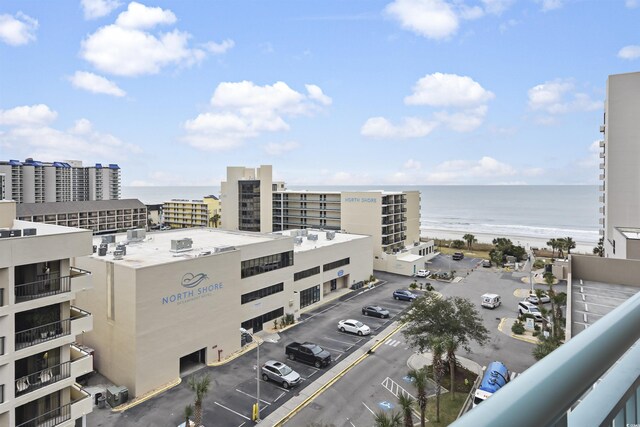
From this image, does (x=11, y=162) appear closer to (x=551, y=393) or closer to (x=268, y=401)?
(x=268, y=401)

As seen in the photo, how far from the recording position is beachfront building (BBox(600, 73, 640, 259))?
4303 cm

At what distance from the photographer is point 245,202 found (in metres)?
64.1

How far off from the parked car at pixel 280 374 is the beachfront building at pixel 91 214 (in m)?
60.5

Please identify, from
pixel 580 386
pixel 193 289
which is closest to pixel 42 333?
pixel 193 289

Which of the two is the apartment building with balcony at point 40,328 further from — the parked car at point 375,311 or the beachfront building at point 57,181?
the beachfront building at point 57,181

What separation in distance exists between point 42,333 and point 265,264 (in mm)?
17305

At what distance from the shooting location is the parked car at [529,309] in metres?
32.3

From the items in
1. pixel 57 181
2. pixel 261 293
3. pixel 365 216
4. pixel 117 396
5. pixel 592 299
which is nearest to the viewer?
pixel 592 299

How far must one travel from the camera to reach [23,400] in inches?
541

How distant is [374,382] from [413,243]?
3717 centimetres

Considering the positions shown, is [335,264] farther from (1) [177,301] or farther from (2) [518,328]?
(1) [177,301]

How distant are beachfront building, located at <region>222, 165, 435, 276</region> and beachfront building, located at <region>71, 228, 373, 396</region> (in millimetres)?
19395

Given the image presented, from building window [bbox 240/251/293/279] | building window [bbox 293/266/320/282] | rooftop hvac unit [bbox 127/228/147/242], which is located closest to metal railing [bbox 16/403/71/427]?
building window [bbox 240/251/293/279]

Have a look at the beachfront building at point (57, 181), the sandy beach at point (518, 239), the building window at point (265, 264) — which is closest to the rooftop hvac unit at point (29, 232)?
the building window at point (265, 264)
